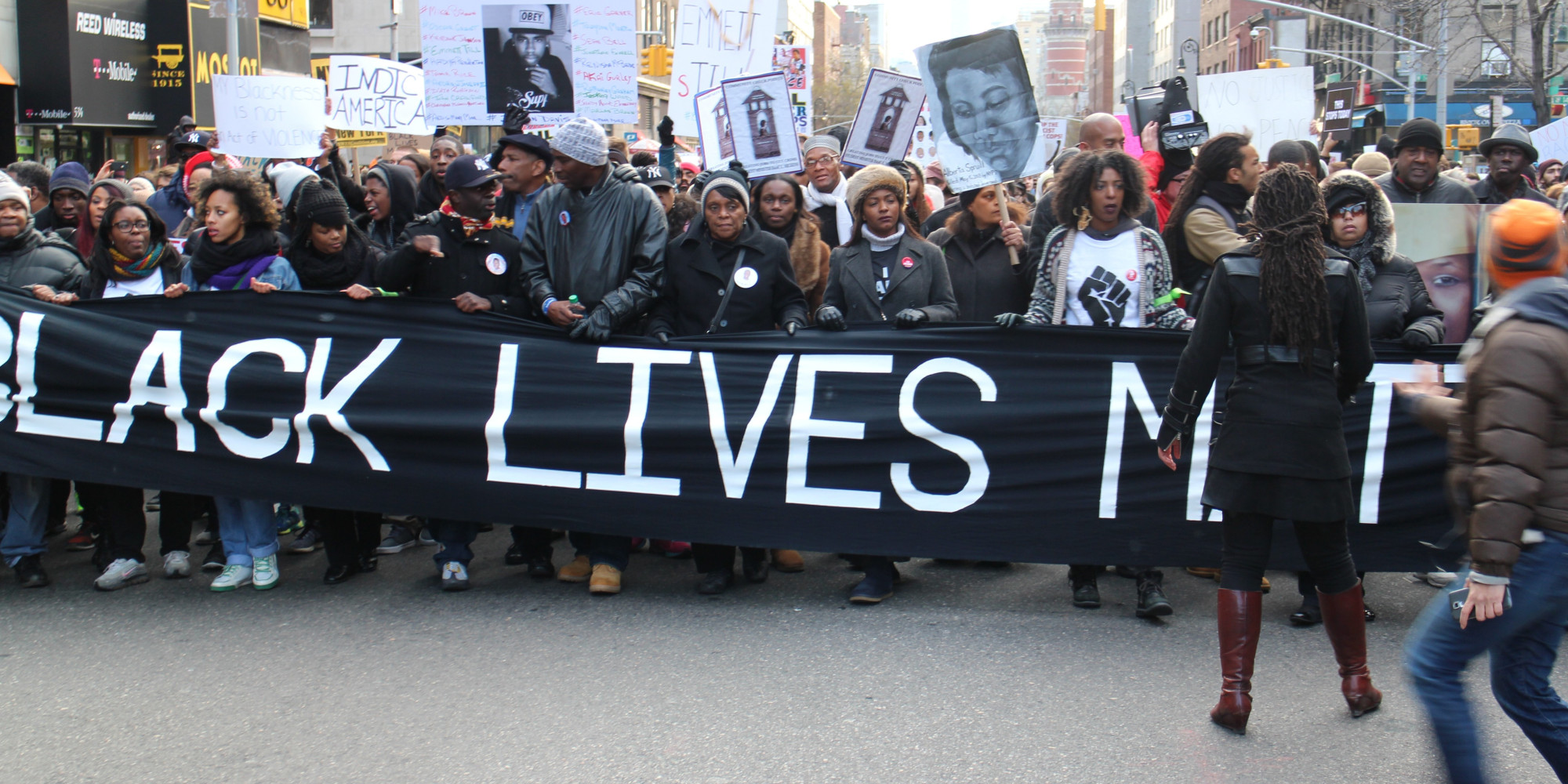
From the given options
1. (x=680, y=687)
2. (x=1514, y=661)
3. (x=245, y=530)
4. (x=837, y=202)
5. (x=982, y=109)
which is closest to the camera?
(x=1514, y=661)

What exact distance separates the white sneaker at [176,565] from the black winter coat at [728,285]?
2.38m

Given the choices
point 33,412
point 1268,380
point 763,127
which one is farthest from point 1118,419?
point 33,412

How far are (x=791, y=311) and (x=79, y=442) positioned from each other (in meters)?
3.28

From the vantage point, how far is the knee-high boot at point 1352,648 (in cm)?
419

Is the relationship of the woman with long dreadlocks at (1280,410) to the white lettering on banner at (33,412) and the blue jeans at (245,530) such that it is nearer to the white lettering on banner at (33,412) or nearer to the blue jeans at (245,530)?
the blue jeans at (245,530)

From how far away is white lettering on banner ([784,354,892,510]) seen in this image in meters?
5.47

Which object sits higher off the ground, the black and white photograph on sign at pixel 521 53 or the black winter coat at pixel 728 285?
the black and white photograph on sign at pixel 521 53

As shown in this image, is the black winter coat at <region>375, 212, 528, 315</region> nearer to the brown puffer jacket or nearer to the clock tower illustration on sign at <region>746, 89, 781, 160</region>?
Answer: the clock tower illustration on sign at <region>746, 89, 781, 160</region>

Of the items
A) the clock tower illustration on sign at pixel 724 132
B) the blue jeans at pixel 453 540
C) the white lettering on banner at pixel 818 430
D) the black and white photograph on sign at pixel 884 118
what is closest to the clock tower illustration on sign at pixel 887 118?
the black and white photograph on sign at pixel 884 118

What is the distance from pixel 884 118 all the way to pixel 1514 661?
5.06 metres

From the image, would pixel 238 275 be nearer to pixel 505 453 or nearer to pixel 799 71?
pixel 505 453

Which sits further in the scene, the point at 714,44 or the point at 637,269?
the point at 714,44

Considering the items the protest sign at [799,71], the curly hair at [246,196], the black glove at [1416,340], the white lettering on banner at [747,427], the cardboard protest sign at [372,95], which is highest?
the protest sign at [799,71]

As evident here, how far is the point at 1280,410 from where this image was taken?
4.05 metres
